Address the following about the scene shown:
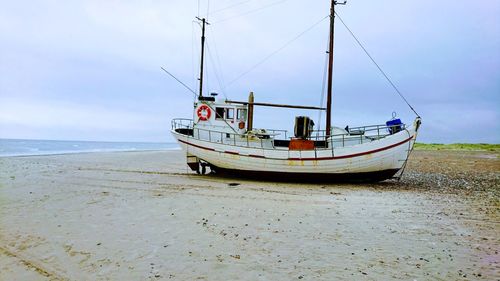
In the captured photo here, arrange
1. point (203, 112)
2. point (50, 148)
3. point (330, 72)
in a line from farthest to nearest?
point (50, 148), point (203, 112), point (330, 72)

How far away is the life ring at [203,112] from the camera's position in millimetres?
19906

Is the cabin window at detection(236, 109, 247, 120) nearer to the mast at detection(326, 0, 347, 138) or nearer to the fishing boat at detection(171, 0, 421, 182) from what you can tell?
the fishing boat at detection(171, 0, 421, 182)

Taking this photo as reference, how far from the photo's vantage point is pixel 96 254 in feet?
20.3

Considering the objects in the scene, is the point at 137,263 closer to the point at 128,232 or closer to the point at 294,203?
the point at 128,232

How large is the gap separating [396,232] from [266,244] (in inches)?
123

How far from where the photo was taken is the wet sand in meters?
5.46

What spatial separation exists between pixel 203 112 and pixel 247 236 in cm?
1359

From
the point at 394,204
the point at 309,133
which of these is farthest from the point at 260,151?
the point at 394,204

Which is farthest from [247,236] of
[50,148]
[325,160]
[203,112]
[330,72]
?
[50,148]

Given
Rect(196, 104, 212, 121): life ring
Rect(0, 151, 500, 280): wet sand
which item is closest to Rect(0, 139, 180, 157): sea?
Rect(196, 104, 212, 121): life ring

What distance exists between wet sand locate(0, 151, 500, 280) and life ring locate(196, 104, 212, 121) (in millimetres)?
8038

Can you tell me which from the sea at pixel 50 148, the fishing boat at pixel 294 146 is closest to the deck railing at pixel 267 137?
the fishing boat at pixel 294 146

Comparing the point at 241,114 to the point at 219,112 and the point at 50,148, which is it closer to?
the point at 219,112

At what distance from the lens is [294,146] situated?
663 inches
